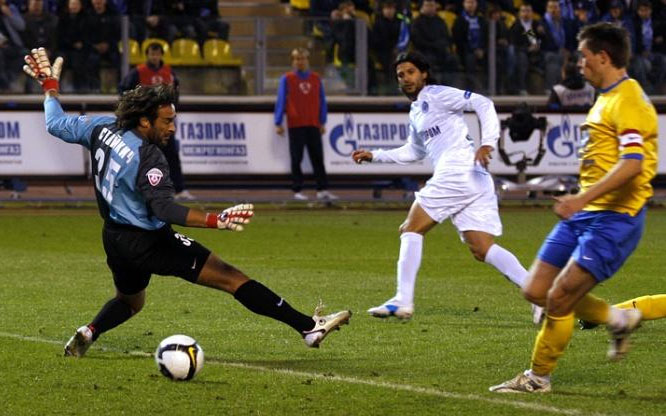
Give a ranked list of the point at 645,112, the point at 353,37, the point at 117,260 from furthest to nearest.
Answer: the point at 353,37 < the point at 117,260 < the point at 645,112

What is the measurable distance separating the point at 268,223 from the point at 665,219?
18.7ft

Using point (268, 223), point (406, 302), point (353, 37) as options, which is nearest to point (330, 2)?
point (353, 37)

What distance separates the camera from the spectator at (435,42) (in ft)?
76.9

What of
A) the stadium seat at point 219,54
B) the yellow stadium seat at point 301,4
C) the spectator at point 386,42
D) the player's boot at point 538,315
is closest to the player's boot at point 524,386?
the player's boot at point 538,315

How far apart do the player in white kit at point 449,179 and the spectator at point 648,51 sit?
14034mm

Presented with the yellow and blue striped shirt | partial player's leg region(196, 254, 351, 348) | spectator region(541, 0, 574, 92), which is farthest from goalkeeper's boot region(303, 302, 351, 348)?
spectator region(541, 0, 574, 92)

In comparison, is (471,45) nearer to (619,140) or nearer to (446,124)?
(446,124)

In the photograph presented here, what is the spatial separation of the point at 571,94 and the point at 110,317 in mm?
14992

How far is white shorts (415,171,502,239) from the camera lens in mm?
10680

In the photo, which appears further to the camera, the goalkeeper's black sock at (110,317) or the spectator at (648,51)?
the spectator at (648,51)

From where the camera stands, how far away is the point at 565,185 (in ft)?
73.7

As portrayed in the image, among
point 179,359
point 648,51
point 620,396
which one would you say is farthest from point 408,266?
point 648,51

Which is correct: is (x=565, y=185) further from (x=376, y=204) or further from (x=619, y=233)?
(x=619, y=233)

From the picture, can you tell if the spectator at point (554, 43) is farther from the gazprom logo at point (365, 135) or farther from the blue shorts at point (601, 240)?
the blue shorts at point (601, 240)
